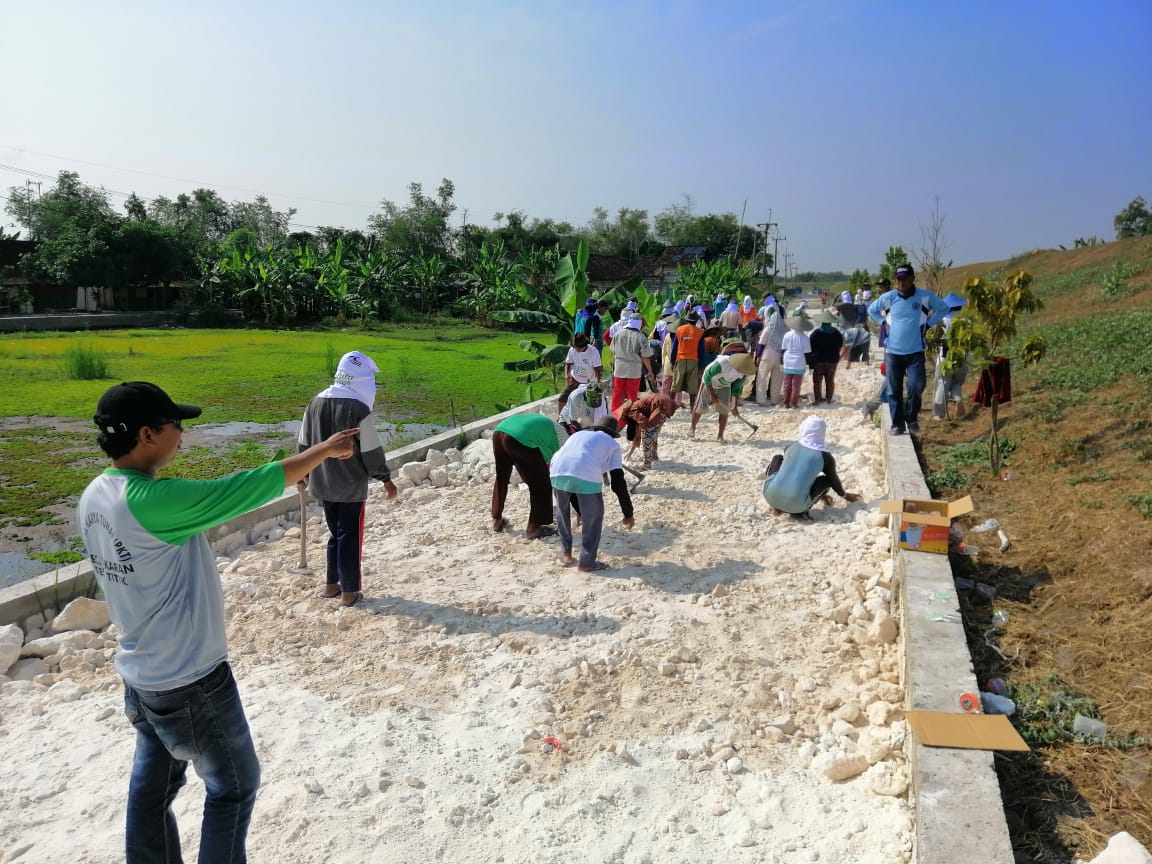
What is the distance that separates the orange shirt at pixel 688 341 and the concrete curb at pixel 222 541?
2885 mm

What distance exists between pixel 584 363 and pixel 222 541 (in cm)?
473

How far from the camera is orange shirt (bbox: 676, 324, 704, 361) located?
1046 centimetres

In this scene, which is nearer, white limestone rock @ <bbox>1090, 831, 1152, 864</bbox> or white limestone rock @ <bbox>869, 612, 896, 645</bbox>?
white limestone rock @ <bbox>1090, 831, 1152, 864</bbox>

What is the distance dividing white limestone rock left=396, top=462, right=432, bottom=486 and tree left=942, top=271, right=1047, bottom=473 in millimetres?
5373

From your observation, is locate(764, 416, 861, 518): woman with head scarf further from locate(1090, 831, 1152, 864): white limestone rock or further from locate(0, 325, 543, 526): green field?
locate(0, 325, 543, 526): green field

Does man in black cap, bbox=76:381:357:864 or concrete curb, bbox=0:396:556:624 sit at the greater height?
man in black cap, bbox=76:381:357:864

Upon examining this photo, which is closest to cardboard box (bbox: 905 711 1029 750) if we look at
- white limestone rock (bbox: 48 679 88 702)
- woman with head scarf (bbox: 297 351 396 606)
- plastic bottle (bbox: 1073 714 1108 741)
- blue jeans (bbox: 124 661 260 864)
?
plastic bottle (bbox: 1073 714 1108 741)

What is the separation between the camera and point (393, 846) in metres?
3.13

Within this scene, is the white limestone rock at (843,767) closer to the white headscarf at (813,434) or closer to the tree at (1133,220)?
the white headscarf at (813,434)

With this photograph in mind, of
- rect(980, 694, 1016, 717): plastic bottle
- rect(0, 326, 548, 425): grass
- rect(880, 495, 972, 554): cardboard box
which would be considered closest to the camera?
rect(980, 694, 1016, 717): plastic bottle

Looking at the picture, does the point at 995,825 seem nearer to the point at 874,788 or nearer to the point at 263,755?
the point at 874,788

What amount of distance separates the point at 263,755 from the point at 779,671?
8.82 ft

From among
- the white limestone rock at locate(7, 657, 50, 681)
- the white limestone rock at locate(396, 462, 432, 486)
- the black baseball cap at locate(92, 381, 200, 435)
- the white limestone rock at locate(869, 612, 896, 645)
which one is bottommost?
the white limestone rock at locate(7, 657, 50, 681)

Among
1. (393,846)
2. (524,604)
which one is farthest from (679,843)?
(524,604)
